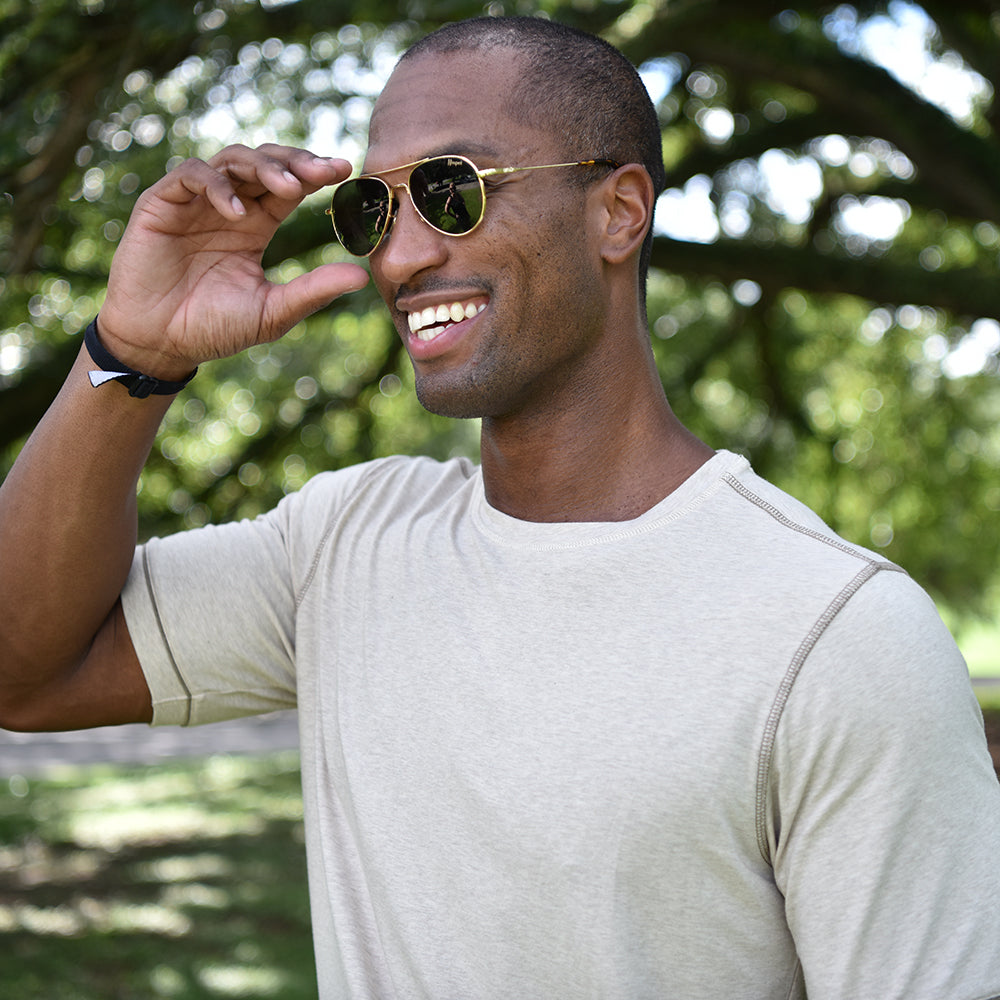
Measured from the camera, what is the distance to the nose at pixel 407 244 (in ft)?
6.71

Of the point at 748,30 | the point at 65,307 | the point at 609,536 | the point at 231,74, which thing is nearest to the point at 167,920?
the point at 65,307

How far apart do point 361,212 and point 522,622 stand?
863 mm

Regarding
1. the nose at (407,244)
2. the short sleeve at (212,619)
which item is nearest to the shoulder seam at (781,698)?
the nose at (407,244)

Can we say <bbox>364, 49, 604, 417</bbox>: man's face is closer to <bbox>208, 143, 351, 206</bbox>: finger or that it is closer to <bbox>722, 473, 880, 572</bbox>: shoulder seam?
<bbox>208, 143, 351, 206</bbox>: finger

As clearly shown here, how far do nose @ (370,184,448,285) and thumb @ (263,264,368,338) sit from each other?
0.06 metres

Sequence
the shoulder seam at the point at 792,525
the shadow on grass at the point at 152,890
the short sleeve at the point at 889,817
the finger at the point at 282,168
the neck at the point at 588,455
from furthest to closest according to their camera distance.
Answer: the shadow on grass at the point at 152,890, the neck at the point at 588,455, the finger at the point at 282,168, the shoulder seam at the point at 792,525, the short sleeve at the point at 889,817

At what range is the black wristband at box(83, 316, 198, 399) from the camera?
199 centimetres

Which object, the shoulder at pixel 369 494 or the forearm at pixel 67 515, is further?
the shoulder at pixel 369 494

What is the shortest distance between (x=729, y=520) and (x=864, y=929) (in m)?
0.65

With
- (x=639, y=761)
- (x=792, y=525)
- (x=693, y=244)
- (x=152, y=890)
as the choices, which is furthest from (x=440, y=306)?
(x=152, y=890)

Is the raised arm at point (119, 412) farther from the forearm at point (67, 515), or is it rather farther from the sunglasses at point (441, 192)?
the sunglasses at point (441, 192)

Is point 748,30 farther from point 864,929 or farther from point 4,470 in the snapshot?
point 864,929

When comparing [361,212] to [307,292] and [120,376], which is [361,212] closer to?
[307,292]

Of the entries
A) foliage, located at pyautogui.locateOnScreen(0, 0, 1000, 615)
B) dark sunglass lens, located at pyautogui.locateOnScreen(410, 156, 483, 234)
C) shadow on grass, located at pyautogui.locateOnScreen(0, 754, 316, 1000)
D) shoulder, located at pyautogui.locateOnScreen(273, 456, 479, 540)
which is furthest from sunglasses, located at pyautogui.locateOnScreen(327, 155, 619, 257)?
shadow on grass, located at pyautogui.locateOnScreen(0, 754, 316, 1000)
